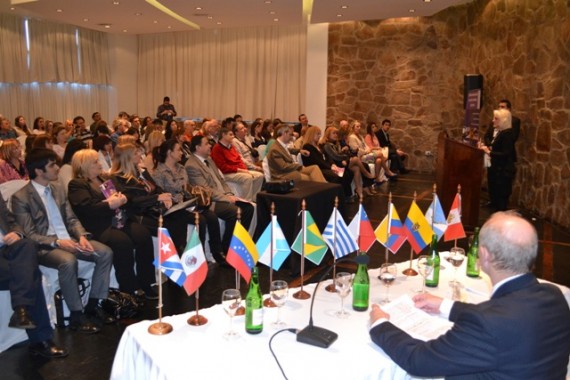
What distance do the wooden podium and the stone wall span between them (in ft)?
4.33

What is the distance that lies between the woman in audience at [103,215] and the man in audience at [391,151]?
741cm

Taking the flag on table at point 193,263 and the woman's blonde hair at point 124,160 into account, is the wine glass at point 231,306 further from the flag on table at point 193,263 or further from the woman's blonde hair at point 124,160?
the woman's blonde hair at point 124,160

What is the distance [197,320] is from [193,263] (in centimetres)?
26

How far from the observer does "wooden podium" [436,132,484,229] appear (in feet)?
19.5

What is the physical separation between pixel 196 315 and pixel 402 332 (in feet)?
2.74

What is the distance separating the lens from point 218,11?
414 inches

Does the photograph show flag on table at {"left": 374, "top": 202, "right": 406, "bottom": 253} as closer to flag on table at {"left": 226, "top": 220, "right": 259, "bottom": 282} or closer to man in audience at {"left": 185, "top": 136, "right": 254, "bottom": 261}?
flag on table at {"left": 226, "top": 220, "right": 259, "bottom": 282}

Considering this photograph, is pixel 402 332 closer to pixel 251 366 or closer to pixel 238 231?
pixel 251 366

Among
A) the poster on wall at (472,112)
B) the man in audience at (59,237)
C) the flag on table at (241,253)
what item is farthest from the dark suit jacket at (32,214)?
the poster on wall at (472,112)

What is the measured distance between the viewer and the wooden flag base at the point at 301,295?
2355 mm

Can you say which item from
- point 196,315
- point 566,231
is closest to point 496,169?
point 566,231

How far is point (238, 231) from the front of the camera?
2346 mm

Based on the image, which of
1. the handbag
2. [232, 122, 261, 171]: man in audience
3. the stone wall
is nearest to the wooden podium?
the stone wall

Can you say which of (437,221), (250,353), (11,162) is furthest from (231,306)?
(11,162)
